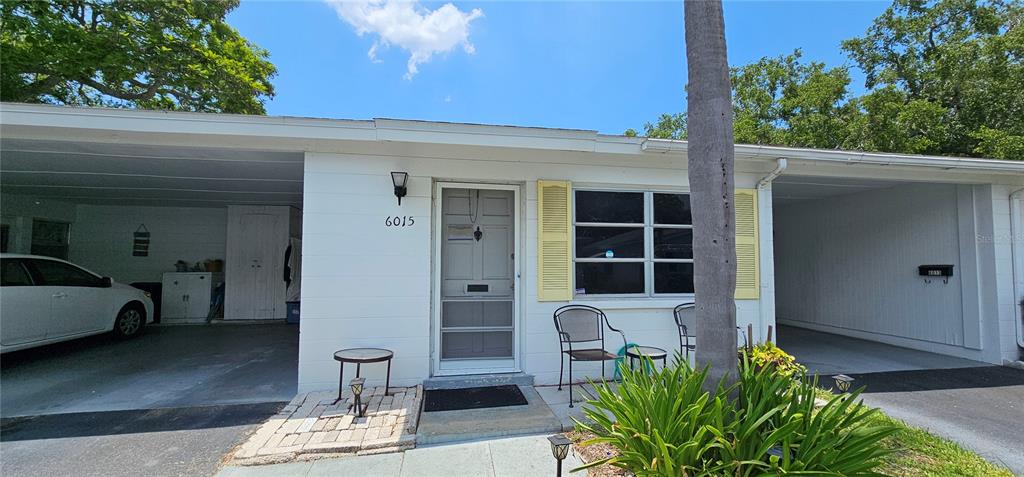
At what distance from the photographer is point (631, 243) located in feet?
Answer: 15.2

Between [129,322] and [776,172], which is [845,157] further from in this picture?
[129,322]

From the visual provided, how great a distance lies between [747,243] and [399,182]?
3902 mm

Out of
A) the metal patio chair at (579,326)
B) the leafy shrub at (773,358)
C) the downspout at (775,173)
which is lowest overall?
the leafy shrub at (773,358)

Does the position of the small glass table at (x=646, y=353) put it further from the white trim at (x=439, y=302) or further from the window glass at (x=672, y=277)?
the white trim at (x=439, y=302)

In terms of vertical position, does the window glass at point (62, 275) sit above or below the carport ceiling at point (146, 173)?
below

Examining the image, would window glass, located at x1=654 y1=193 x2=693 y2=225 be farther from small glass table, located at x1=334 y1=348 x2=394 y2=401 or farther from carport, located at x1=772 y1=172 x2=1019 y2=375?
small glass table, located at x1=334 y1=348 x2=394 y2=401

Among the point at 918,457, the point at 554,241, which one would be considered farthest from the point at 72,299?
the point at 918,457

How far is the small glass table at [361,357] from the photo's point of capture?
350 centimetres

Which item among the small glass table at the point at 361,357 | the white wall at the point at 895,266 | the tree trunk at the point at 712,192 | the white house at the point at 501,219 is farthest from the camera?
the white wall at the point at 895,266

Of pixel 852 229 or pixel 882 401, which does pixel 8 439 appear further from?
pixel 852 229

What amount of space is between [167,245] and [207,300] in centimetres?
138

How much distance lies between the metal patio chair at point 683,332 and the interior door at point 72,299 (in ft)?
23.6

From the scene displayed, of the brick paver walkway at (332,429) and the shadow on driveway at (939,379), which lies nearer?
the brick paver walkway at (332,429)

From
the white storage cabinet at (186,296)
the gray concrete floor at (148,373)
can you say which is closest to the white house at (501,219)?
the gray concrete floor at (148,373)
